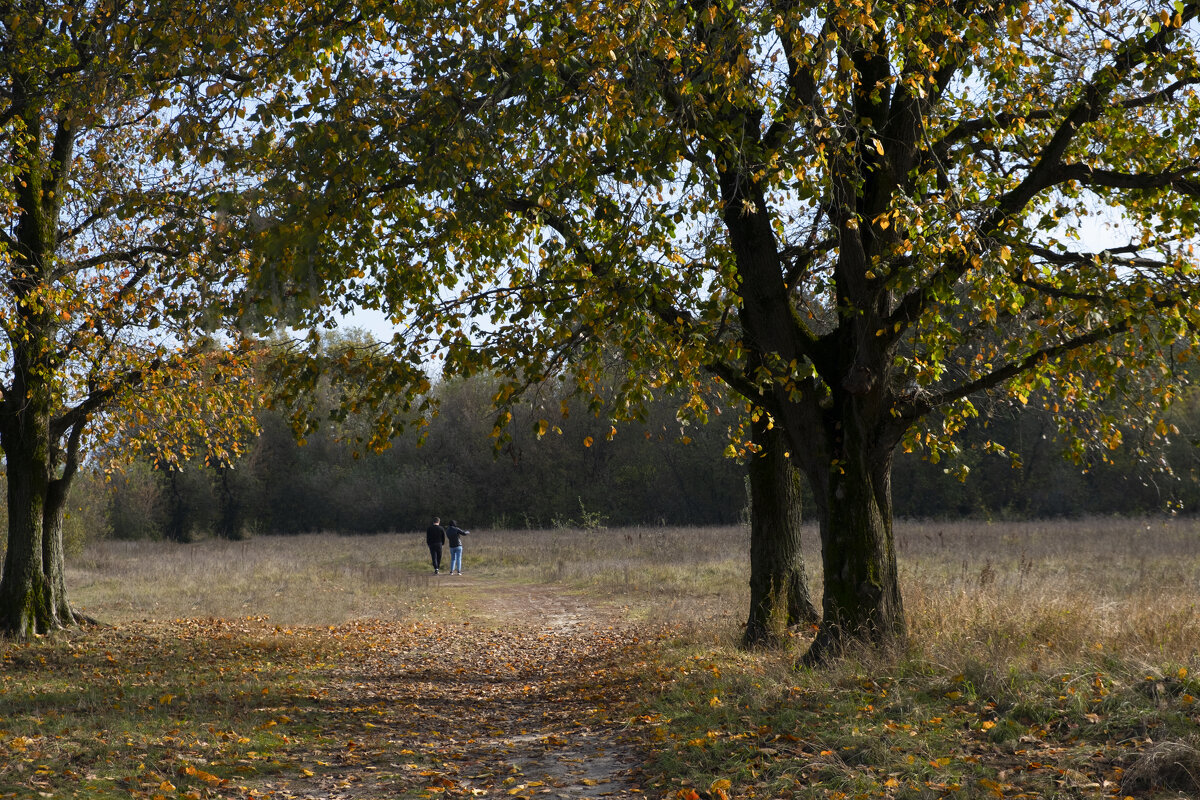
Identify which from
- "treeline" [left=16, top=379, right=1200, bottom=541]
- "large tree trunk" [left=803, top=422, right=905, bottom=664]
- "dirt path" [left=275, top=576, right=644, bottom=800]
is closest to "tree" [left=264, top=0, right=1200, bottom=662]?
"large tree trunk" [left=803, top=422, right=905, bottom=664]

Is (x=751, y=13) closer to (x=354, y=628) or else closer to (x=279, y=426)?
(x=354, y=628)

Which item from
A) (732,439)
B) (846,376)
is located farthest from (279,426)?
(846,376)

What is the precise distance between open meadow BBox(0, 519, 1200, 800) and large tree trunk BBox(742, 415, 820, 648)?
627 millimetres

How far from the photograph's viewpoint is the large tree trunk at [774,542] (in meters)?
10.5

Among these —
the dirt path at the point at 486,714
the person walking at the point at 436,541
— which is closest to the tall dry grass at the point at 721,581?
the person walking at the point at 436,541

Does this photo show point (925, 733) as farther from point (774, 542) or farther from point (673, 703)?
point (774, 542)

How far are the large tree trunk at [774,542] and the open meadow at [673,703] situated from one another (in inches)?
24.7

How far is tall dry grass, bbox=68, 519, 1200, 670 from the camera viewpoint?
8016 millimetres

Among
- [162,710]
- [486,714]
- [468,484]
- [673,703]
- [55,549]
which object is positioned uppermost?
[468,484]

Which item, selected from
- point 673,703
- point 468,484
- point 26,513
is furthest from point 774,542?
point 468,484

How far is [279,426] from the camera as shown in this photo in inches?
2183

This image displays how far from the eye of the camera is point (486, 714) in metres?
8.75

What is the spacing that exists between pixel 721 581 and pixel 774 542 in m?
8.59

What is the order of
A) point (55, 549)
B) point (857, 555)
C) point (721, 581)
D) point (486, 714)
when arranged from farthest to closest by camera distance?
1. point (721, 581)
2. point (55, 549)
3. point (486, 714)
4. point (857, 555)
